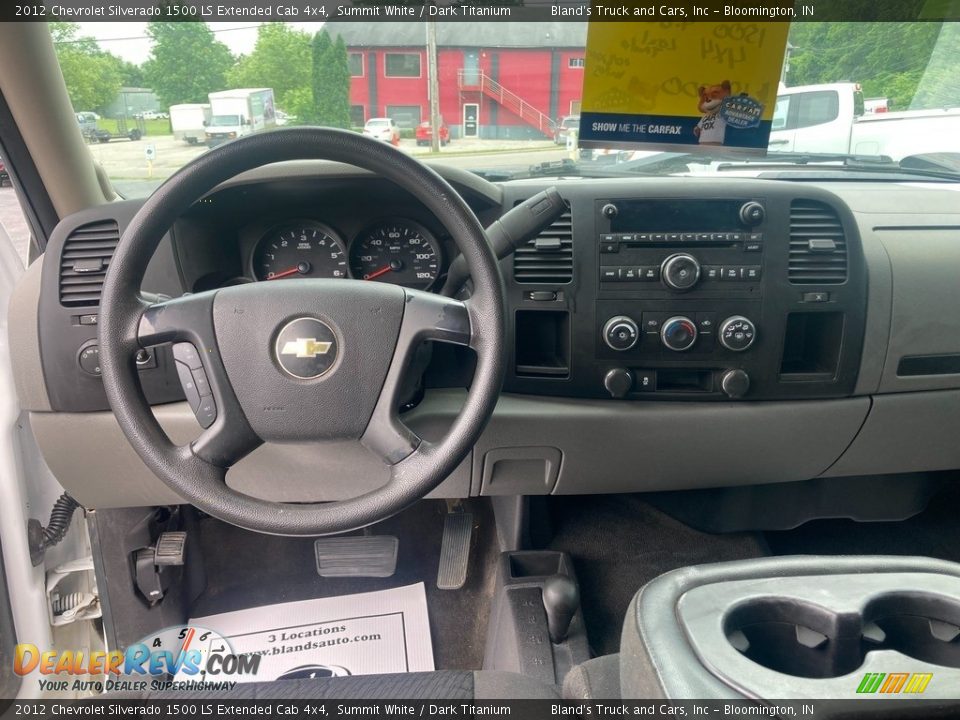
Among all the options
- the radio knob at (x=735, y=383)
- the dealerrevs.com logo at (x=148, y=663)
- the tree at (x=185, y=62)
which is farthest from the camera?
the dealerrevs.com logo at (x=148, y=663)

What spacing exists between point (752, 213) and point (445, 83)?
2.30 feet

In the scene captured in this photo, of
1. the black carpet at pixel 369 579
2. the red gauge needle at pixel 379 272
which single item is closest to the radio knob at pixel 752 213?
the red gauge needle at pixel 379 272

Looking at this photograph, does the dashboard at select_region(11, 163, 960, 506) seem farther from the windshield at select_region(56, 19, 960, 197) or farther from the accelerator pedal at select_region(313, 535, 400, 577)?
the accelerator pedal at select_region(313, 535, 400, 577)

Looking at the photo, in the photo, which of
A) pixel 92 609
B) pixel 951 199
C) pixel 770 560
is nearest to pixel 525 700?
pixel 770 560

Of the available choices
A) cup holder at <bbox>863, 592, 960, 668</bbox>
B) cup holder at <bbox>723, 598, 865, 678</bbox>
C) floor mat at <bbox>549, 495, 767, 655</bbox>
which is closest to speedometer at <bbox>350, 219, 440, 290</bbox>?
floor mat at <bbox>549, 495, 767, 655</bbox>

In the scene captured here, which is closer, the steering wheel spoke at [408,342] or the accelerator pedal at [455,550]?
the steering wheel spoke at [408,342]

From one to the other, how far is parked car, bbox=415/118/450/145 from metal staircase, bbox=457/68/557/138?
93 millimetres

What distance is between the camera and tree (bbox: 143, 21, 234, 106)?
4.63ft

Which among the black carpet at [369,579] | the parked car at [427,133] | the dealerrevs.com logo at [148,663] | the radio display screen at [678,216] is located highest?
the parked car at [427,133]

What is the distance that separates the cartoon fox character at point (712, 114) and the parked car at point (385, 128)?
1.95ft

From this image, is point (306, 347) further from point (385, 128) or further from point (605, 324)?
point (605, 324)

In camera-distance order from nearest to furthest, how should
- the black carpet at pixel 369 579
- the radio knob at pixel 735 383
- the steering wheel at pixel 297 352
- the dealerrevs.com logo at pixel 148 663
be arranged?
the steering wheel at pixel 297 352, the radio knob at pixel 735 383, the dealerrevs.com logo at pixel 148 663, the black carpet at pixel 369 579

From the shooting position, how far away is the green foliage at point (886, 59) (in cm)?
148

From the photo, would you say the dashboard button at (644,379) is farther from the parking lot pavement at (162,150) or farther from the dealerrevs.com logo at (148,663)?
the dealerrevs.com logo at (148,663)
